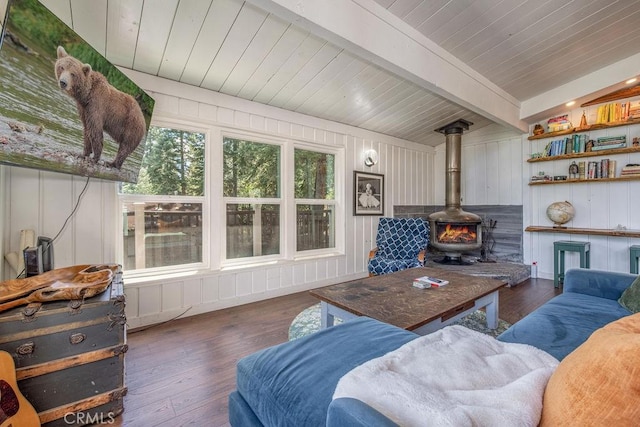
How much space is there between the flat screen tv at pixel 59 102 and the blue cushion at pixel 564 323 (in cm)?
278

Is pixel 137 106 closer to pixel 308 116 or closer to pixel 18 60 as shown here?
pixel 18 60

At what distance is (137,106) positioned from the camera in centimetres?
226

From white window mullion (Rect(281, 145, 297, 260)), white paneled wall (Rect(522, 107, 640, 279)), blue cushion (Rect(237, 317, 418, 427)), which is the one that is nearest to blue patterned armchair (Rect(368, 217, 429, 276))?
white window mullion (Rect(281, 145, 297, 260))

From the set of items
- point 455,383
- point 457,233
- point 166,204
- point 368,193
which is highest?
point 368,193

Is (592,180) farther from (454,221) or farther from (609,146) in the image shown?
(454,221)

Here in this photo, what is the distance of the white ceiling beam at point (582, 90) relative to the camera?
3.28 m

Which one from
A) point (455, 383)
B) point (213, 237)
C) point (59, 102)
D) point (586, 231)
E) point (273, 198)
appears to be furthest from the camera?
point (586, 231)

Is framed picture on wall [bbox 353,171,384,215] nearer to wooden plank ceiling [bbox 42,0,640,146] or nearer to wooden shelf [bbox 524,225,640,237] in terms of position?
wooden plank ceiling [bbox 42,0,640,146]

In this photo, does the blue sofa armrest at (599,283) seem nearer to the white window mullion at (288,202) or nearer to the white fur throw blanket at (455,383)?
the white fur throw blanket at (455,383)

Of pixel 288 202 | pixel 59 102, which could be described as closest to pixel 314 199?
pixel 288 202

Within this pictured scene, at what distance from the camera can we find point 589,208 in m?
3.96

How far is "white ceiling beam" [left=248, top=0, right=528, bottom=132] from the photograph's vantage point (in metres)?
1.82

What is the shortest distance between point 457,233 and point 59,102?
182 inches

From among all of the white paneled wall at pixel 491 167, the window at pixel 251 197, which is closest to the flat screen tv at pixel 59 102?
the window at pixel 251 197
